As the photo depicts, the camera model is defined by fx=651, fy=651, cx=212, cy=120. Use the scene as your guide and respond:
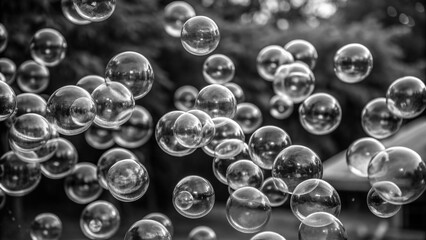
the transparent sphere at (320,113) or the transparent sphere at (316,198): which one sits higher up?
the transparent sphere at (320,113)

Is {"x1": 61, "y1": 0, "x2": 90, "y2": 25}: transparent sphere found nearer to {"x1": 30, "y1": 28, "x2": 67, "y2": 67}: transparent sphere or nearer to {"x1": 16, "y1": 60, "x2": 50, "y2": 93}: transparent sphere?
{"x1": 30, "y1": 28, "x2": 67, "y2": 67}: transparent sphere

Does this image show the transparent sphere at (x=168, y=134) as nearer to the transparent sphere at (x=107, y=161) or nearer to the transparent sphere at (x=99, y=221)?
the transparent sphere at (x=107, y=161)

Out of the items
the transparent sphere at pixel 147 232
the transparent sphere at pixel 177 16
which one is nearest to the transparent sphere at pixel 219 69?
the transparent sphere at pixel 177 16

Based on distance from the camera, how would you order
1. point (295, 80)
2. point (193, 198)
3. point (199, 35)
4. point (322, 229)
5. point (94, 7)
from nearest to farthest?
point (322, 229), point (193, 198), point (94, 7), point (199, 35), point (295, 80)

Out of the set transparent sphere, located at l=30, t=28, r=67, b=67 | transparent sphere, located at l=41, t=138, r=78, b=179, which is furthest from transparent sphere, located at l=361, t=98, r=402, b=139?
transparent sphere, located at l=30, t=28, r=67, b=67

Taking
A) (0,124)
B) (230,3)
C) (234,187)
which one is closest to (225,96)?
(234,187)

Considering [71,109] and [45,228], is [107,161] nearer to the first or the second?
[45,228]

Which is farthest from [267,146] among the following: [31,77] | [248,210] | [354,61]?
[31,77]
